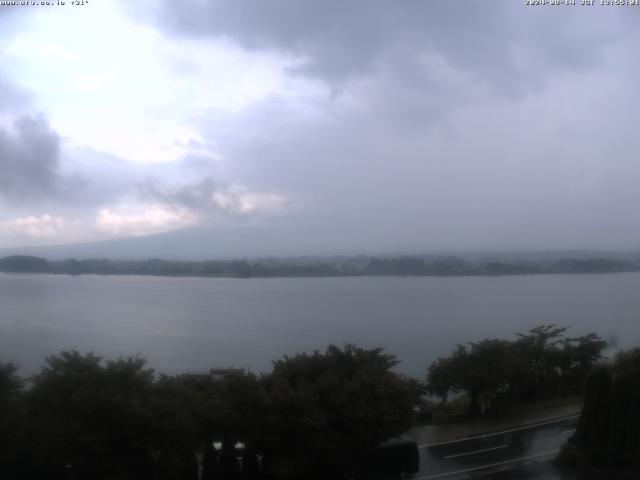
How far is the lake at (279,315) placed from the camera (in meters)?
24.8

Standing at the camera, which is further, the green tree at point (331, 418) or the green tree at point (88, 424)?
the green tree at point (331, 418)

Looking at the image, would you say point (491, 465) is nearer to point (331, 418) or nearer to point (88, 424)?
point (331, 418)

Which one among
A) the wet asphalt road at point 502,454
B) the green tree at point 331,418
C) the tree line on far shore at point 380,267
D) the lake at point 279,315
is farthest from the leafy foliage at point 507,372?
the tree line on far shore at point 380,267

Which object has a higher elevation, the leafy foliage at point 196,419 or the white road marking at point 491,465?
the leafy foliage at point 196,419

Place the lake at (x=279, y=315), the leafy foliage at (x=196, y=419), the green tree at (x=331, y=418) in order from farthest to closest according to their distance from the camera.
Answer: the lake at (x=279, y=315) → the green tree at (x=331, y=418) → the leafy foliage at (x=196, y=419)

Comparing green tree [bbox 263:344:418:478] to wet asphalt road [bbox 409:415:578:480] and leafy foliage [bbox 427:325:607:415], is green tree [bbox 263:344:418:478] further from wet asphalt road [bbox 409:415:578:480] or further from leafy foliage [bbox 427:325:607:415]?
leafy foliage [bbox 427:325:607:415]

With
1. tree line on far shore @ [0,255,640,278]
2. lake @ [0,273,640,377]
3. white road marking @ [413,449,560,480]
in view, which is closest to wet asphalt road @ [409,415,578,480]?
white road marking @ [413,449,560,480]

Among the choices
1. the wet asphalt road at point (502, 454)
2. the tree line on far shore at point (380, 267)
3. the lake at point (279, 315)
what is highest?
the tree line on far shore at point (380, 267)

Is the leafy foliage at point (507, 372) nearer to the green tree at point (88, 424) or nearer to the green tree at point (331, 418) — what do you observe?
the green tree at point (331, 418)

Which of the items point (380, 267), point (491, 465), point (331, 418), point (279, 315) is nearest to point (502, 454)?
point (491, 465)

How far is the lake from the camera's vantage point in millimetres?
24797

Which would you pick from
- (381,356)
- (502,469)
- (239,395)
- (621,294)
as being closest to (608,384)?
(502,469)

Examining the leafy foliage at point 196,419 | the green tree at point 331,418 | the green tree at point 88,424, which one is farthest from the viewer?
the green tree at point 331,418

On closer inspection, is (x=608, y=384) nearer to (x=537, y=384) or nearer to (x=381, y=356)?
(x=381, y=356)
